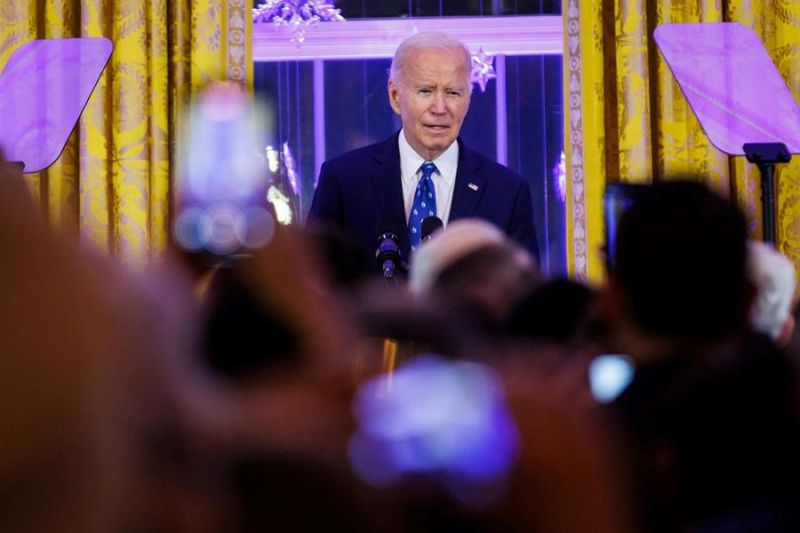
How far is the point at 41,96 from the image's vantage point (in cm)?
308

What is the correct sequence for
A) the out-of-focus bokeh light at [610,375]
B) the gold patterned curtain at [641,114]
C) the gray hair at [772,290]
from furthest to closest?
the gold patterned curtain at [641,114] → the gray hair at [772,290] → the out-of-focus bokeh light at [610,375]

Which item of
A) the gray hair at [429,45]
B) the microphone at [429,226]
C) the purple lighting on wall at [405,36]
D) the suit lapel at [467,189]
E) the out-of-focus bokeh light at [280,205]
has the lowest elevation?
the microphone at [429,226]

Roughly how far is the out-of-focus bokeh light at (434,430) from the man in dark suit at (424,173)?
2.36 m

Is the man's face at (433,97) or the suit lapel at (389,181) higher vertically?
the man's face at (433,97)

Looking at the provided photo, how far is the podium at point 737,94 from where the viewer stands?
99.1 inches

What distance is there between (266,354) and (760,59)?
8.34 feet

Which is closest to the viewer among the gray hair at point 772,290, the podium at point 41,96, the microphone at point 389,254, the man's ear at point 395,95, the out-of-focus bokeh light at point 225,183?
the out-of-focus bokeh light at point 225,183

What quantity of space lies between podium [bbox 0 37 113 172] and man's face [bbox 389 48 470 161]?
0.82m

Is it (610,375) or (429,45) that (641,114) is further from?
(610,375)

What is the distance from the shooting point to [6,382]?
0.34 metres

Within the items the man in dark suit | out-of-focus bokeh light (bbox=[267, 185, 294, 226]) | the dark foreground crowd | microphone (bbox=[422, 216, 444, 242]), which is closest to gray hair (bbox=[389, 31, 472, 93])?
the man in dark suit

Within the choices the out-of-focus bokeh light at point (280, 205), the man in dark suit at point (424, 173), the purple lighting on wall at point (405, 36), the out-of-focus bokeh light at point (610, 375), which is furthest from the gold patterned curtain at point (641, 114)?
the out-of-focus bokeh light at point (280, 205)

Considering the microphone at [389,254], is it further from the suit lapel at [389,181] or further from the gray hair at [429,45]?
the gray hair at [429,45]

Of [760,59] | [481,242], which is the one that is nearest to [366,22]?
[760,59]
